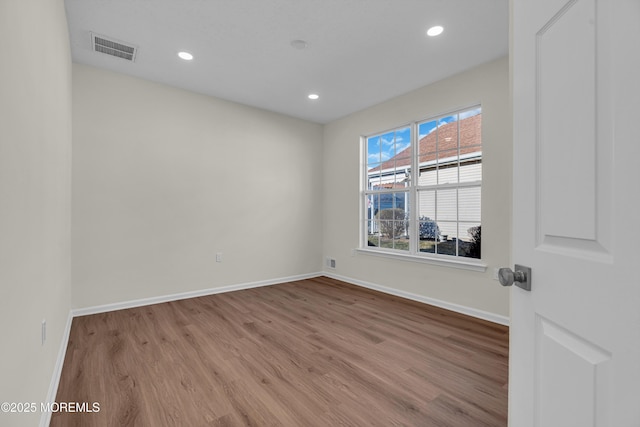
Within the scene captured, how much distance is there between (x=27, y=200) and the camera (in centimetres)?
129

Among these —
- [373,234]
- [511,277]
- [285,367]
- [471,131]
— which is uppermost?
[471,131]

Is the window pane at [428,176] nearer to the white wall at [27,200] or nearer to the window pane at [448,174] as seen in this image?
the window pane at [448,174]

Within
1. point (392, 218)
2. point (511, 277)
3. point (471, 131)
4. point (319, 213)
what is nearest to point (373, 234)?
point (392, 218)

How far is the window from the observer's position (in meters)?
3.49

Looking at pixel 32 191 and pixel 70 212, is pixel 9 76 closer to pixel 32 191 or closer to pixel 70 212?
pixel 32 191

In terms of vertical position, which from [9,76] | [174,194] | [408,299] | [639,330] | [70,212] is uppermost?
[9,76]

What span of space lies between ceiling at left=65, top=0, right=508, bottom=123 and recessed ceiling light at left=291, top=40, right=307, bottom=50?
3 cm

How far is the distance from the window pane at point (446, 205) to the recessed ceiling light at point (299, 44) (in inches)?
91.7

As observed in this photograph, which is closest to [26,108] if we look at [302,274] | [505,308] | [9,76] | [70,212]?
[9,76]

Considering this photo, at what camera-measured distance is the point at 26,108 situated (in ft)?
4.18

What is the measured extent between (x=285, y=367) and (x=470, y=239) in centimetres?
258

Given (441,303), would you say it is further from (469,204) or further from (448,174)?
(448,174)

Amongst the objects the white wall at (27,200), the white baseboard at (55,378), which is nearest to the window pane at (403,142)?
the white wall at (27,200)

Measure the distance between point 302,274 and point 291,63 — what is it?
3.33 meters
